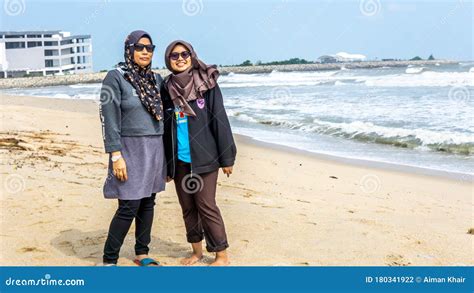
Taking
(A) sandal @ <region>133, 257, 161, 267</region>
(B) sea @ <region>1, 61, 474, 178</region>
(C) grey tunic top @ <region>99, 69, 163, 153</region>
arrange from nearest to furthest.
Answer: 1. (C) grey tunic top @ <region>99, 69, 163, 153</region>
2. (A) sandal @ <region>133, 257, 161, 267</region>
3. (B) sea @ <region>1, 61, 474, 178</region>

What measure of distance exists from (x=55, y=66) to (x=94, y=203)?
72.7m

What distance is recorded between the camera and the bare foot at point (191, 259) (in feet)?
14.3

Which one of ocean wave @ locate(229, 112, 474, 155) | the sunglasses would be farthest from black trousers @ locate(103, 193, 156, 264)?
ocean wave @ locate(229, 112, 474, 155)

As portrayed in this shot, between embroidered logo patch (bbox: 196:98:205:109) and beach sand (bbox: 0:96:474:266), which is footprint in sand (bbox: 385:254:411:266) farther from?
embroidered logo patch (bbox: 196:98:205:109)

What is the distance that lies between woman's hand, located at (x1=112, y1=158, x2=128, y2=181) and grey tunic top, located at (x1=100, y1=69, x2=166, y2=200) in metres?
0.04

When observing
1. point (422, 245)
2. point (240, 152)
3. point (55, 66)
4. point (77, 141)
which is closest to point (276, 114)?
point (240, 152)

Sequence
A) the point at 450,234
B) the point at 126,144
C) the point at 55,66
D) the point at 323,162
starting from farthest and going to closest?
the point at 55,66, the point at 323,162, the point at 450,234, the point at 126,144

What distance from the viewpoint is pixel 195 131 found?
4.03 meters

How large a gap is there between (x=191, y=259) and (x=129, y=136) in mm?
1088

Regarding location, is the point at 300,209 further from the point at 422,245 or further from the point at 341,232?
the point at 422,245

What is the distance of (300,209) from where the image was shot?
236 inches

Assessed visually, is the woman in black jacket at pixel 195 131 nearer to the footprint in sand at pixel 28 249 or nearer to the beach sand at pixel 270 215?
the beach sand at pixel 270 215

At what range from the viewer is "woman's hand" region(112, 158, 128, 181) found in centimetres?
384

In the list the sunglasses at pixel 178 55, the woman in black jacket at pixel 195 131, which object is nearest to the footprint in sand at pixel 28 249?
the woman in black jacket at pixel 195 131
